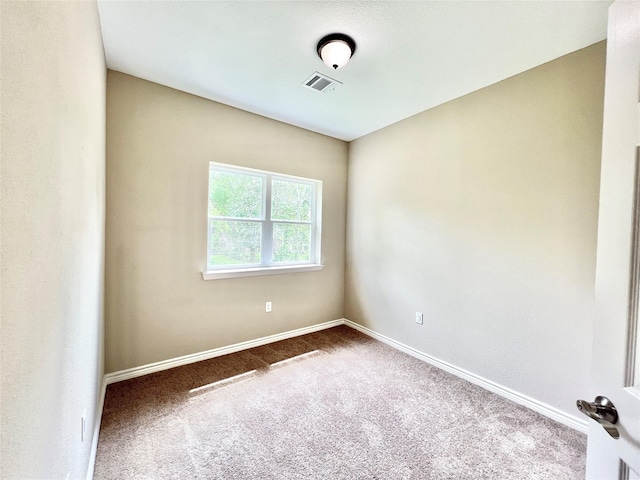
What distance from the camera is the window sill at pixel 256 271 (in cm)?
271

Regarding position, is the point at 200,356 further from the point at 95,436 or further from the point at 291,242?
the point at 291,242

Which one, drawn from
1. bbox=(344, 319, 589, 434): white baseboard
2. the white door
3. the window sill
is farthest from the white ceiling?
bbox=(344, 319, 589, 434): white baseboard

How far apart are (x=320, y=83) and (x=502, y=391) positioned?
3.00 m

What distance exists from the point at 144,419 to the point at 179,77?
2654 millimetres

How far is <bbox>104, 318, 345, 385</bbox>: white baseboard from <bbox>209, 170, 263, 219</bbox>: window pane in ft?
4.64

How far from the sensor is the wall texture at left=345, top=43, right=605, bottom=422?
1.83 meters

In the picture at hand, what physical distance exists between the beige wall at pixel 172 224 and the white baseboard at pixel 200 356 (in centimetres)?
5

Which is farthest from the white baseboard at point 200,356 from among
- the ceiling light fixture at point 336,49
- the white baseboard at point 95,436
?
the ceiling light fixture at point 336,49

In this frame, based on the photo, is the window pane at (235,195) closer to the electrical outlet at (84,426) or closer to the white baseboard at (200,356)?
the white baseboard at (200,356)

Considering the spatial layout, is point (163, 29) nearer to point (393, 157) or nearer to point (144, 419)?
point (393, 157)

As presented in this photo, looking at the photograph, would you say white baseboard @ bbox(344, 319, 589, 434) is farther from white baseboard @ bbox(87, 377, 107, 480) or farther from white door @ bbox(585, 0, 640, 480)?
white baseboard @ bbox(87, 377, 107, 480)

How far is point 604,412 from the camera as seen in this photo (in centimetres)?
68

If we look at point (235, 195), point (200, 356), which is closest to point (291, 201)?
point (235, 195)

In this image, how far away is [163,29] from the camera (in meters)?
1.76
